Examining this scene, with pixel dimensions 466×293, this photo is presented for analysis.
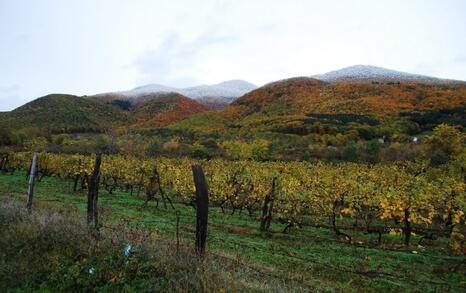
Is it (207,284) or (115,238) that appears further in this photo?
(115,238)

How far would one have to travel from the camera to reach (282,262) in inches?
501

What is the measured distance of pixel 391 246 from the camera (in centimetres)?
1705

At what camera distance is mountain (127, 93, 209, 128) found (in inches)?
5915

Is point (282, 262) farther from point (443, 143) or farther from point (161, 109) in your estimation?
point (161, 109)

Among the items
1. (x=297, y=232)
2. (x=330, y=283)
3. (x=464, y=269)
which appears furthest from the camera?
(x=297, y=232)

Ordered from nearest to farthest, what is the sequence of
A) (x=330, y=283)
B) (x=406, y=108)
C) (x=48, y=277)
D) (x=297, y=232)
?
1. (x=48, y=277)
2. (x=330, y=283)
3. (x=297, y=232)
4. (x=406, y=108)

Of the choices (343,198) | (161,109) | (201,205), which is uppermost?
(161,109)

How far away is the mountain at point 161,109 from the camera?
15025 centimetres

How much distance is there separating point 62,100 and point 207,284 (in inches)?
5356

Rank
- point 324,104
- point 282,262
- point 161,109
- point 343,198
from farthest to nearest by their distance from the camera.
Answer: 1. point 161,109
2. point 324,104
3. point 343,198
4. point 282,262

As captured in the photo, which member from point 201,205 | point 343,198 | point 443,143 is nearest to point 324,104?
point 443,143

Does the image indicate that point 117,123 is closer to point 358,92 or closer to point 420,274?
point 358,92

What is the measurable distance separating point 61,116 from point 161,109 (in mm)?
55934

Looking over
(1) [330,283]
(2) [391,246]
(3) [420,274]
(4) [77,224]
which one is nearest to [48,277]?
(4) [77,224]
